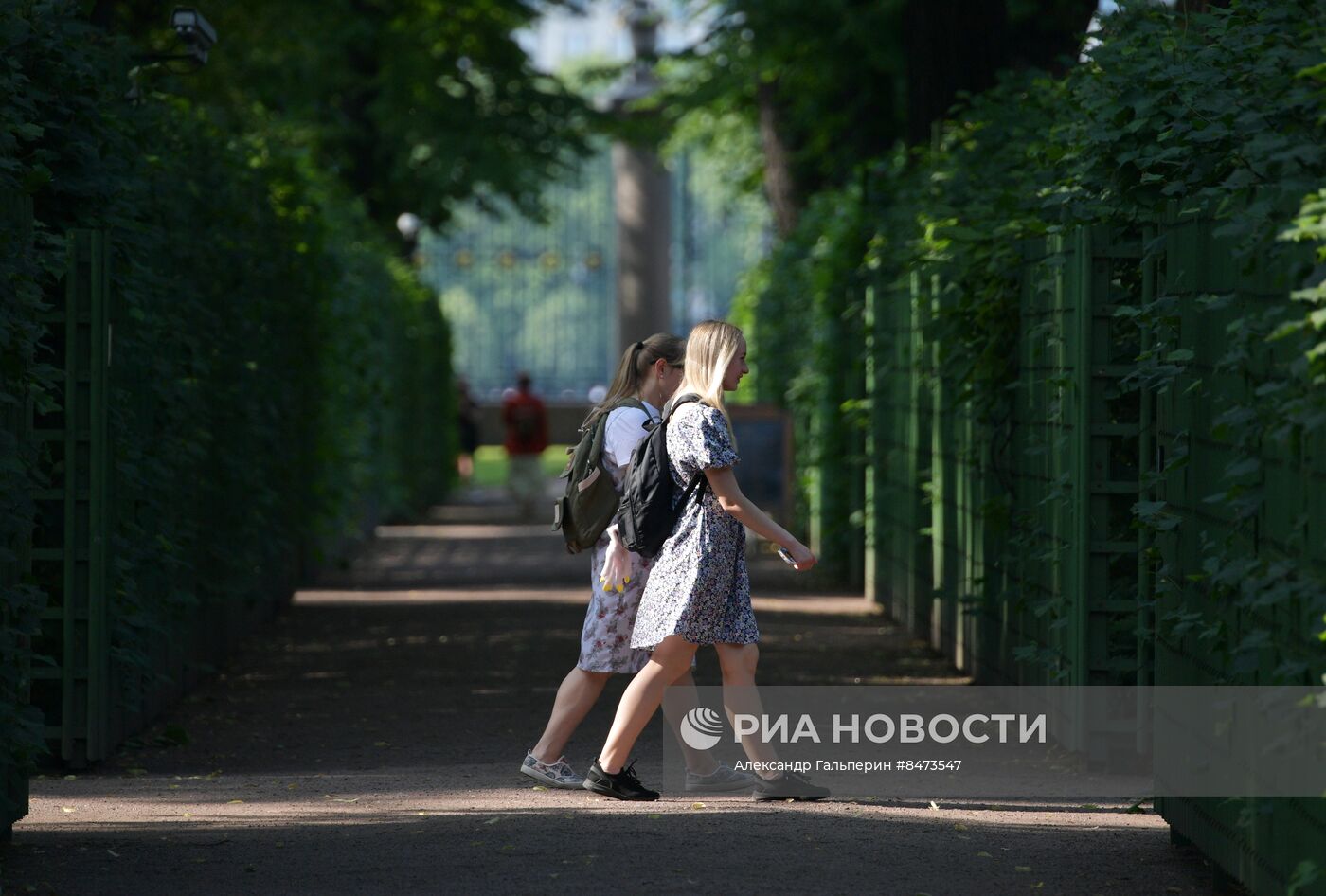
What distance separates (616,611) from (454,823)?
1.07m

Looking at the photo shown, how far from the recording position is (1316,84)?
528 cm

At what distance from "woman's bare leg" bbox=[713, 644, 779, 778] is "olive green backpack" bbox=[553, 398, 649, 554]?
65cm

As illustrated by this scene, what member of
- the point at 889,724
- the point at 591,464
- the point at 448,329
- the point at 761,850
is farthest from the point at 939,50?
the point at 448,329

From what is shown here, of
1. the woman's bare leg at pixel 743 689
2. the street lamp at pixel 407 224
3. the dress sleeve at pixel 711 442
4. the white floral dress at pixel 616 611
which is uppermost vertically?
the street lamp at pixel 407 224

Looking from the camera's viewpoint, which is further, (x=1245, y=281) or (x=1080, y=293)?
(x=1080, y=293)

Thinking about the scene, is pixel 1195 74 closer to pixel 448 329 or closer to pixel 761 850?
pixel 761 850

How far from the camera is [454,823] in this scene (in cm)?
687

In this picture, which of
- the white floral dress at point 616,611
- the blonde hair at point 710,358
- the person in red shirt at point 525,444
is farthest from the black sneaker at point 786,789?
the person in red shirt at point 525,444

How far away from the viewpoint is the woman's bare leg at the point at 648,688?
23.6 ft

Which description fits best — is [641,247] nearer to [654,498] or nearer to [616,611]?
[616,611]

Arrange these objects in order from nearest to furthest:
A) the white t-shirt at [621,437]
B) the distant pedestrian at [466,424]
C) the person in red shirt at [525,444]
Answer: the white t-shirt at [621,437], the person in red shirt at [525,444], the distant pedestrian at [466,424]

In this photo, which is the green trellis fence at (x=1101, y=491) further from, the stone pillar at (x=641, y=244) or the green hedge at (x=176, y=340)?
the stone pillar at (x=641, y=244)

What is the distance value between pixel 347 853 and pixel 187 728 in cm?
341

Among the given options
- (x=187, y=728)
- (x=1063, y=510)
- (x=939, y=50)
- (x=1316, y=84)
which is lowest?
(x=187, y=728)
